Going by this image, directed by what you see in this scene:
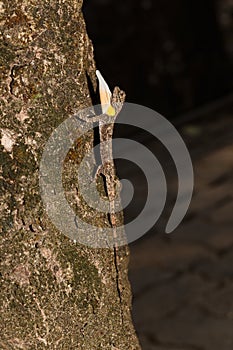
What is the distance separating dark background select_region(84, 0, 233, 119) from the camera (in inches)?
300

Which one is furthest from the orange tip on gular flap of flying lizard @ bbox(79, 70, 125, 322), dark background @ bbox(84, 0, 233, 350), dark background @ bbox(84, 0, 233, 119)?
dark background @ bbox(84, 0, 233, 119)

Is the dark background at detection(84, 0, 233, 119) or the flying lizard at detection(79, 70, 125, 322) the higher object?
the flying lizard at detection(79, 70, 125, 322)

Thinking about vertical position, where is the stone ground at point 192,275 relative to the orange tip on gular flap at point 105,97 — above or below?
below

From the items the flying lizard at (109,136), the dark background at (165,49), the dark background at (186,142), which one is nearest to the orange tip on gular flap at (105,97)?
the flying lizard at (109,136)

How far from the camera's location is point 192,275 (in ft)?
15.0

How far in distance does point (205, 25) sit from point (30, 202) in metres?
6.82

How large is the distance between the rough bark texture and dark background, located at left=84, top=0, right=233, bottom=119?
19.8 ft

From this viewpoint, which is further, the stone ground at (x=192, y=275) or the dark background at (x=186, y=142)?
the dark background at (x=186, y=142)

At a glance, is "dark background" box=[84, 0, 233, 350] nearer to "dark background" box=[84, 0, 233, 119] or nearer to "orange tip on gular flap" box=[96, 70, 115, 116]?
"dark background" box=[84, 0, 233, 119]

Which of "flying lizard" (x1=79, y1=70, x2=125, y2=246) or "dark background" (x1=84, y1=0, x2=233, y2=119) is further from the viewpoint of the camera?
"dark background" (x1=84, y1=0, x2=233, y2=119)

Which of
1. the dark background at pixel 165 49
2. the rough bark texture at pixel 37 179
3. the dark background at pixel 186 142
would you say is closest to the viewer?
the rough bark texture at pixel 37 179

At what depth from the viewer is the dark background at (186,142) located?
418 cm

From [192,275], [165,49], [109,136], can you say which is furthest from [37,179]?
[165,49]

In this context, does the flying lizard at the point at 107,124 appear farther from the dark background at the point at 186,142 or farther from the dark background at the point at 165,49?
the dark background at the point at 165,49
